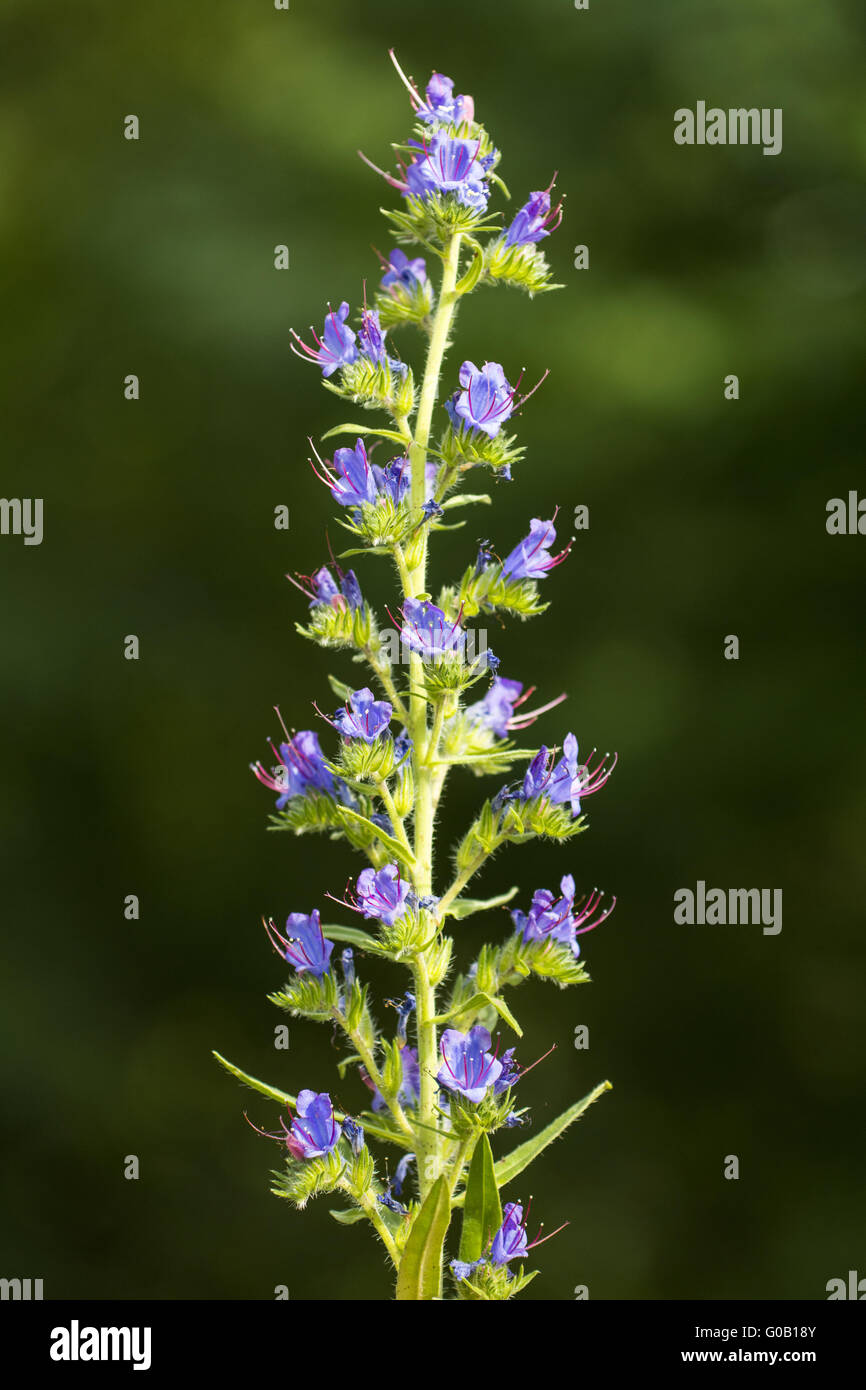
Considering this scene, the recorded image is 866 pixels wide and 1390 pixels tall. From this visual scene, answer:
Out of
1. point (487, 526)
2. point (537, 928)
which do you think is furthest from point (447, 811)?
point (537, 928)

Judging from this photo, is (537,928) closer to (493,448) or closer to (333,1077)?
(493,448)

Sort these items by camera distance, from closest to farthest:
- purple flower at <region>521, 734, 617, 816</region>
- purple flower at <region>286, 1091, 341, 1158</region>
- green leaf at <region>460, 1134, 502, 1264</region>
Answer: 1. green leaf at <region>460, 1134, 502, 1264</region>
2. purple flower at <region>286, 1091, 341, 1158</region>
3. purple flower at <region>521, 734, 617, 816</region>

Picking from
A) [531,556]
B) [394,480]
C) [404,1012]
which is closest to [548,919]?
[404,1012]

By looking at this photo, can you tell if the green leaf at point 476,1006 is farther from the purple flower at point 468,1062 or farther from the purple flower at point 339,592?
the purple flower at point 339,592

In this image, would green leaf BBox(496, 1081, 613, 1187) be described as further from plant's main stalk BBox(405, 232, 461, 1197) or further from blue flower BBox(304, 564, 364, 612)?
blue flower BBox(304, 564, 364, 612)

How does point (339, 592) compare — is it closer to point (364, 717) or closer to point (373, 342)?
point (364, 717)


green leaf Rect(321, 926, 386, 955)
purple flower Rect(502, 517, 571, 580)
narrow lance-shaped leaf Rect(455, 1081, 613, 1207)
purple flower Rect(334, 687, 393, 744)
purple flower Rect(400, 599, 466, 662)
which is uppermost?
purple flower Rect(502, 517, 571, 580)

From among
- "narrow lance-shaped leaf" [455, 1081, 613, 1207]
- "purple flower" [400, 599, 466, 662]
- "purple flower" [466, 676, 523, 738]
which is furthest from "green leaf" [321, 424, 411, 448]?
"narrow lance-shaped leaf" [455, 1081, 613, 1207]

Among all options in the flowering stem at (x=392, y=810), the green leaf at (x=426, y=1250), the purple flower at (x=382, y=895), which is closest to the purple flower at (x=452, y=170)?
the flowering stem at (x=392, y=810)
